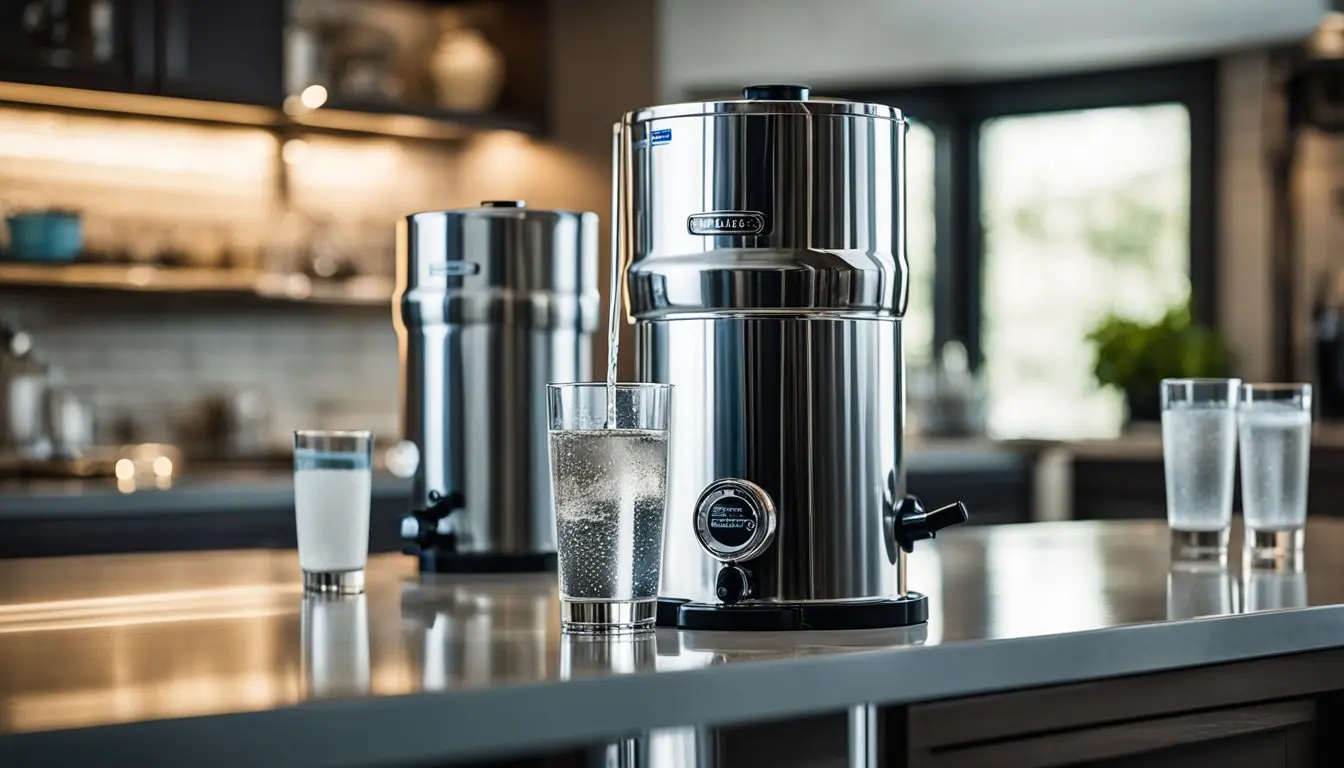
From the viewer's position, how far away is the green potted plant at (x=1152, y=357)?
483cm

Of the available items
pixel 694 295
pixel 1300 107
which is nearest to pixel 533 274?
pixel 694 295

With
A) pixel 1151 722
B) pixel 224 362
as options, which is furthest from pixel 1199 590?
pixel 224 362

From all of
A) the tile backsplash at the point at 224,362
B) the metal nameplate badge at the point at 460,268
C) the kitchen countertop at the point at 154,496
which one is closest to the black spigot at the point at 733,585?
the metal nameplate badge at the point at 460,268

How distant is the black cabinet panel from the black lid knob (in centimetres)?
303

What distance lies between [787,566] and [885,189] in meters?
0.28

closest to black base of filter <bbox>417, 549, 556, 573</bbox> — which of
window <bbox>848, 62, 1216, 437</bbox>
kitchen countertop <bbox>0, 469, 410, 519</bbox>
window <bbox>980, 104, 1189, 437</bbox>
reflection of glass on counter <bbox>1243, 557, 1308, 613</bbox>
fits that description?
reflection of glass on counter <bbox>1243, 557, 1308, 613</bbox>

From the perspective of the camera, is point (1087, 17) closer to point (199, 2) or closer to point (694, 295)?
point (199, 2)

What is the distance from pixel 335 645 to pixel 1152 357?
4.25m

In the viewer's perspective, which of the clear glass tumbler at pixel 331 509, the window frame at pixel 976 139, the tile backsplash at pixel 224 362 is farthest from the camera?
the window frame at pixel 976 139

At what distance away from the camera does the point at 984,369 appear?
5875 mm

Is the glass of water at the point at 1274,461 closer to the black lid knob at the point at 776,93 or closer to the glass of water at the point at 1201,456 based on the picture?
the glass of water at the point at 1201,456

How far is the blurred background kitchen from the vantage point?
3914mm

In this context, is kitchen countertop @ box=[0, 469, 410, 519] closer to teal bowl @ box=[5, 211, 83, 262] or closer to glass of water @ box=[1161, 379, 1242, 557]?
teal bowl @ box=[5, 211, 83, 262]

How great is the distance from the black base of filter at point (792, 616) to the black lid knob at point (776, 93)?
1.18 feet
